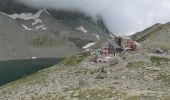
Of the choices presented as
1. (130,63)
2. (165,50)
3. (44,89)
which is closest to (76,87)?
(44,89)

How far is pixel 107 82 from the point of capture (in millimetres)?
73875

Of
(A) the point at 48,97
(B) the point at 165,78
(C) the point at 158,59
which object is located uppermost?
(C) the point at 158,59

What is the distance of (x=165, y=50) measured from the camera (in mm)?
107312

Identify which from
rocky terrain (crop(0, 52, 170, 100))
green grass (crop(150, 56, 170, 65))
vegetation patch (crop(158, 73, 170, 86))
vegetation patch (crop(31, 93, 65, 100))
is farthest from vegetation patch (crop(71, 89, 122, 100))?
green grass (crop(150, 56, 170, 65))

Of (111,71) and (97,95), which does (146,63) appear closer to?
(111,71)

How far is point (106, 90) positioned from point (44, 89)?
1285 centimetres

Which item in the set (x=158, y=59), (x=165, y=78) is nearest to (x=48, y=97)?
(x=165, y=78)

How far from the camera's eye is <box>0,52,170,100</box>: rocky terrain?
61.8m

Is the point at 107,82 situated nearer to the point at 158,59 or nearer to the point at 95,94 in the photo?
the point at 95,94

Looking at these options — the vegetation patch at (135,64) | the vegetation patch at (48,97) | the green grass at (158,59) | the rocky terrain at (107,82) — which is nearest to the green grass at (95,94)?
the rocky terrain at (107,82)

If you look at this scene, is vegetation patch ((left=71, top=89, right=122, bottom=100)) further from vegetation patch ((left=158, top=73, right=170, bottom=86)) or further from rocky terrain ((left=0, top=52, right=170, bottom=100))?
vegetation patch ((left=158, top=73, right=170, bottom=86))

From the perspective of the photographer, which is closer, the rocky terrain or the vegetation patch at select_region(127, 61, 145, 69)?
the rocky terrain

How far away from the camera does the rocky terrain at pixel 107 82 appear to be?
6179 cm

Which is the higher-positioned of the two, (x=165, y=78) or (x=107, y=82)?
(x=165, y=78)
